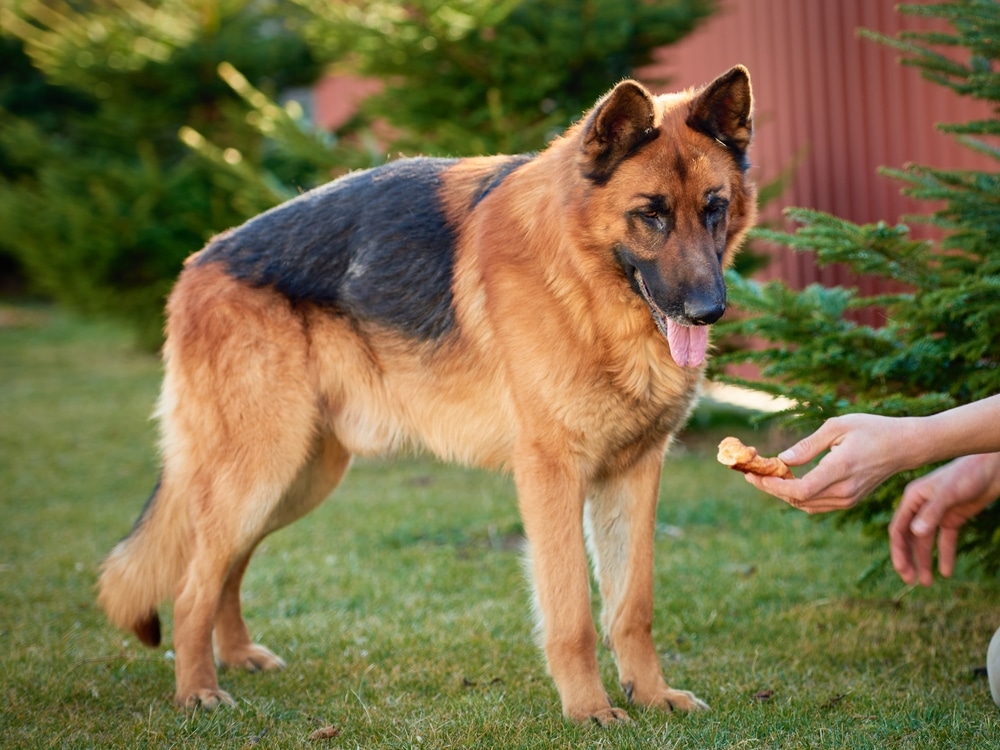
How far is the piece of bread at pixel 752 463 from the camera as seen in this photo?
116 inches

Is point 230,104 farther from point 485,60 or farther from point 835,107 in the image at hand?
point 835,107

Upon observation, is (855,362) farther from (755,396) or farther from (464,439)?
(755,396)

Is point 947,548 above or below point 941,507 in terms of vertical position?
below

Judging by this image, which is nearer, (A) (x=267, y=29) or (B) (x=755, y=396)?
(B) (x=755, y=396)

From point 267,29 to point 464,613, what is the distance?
1044 cm

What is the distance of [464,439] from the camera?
382cm

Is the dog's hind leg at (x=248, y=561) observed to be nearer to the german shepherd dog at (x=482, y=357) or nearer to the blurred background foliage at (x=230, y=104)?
the german shepherd dog at (x=482, y=357)

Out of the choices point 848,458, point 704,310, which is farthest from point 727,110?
point 848,458

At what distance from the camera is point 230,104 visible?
37.1 feet

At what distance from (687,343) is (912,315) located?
1.09 metres

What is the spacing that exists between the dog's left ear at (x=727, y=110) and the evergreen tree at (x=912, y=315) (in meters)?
0.59

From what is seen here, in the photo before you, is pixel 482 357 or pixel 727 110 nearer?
pixel 727 110

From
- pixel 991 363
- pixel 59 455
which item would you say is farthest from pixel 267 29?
pixel 991 363

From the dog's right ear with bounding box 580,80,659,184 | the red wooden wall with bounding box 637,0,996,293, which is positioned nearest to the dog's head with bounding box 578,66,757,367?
the dog's right ear with bounding box 580,80,659,184
